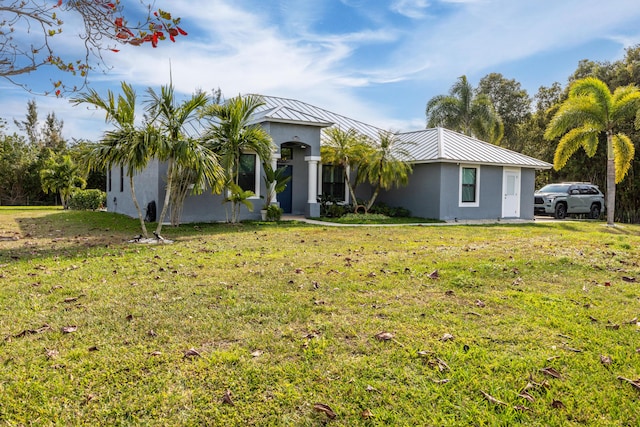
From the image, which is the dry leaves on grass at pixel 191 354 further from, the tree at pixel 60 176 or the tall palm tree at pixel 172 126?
the tree at pixel 60 176

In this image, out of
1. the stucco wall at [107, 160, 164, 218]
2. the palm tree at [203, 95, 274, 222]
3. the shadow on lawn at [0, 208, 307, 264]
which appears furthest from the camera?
the stucco wall at [107, 160, 164, 218]

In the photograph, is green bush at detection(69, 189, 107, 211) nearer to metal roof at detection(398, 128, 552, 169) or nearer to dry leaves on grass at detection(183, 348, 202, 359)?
metal roof at detection(398, 128, 552, 169)

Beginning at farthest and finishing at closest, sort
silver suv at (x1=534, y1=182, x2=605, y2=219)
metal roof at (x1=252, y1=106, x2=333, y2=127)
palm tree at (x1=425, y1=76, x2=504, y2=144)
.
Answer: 1. palm tree at (x1=425, y1=76, x2=504, y2=144)
2. silver suv at (x1=534, y1=182, x2=605, y2=219)
3. metal roof at (x1=252, y1=106, x2=333, y2=127)

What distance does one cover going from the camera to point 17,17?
575cm

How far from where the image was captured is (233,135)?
43.8 feet

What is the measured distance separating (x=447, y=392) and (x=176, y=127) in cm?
907

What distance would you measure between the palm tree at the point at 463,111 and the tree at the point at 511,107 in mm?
7470

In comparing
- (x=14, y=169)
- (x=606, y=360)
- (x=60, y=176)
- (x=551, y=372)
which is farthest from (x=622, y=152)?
(x=14, y=169)

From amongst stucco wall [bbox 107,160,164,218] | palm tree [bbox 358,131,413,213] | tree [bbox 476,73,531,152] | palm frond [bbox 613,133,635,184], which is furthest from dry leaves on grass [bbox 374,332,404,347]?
tree [bbox 476,73,531,152]

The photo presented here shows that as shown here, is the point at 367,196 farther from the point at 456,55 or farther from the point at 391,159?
the point at 456,55

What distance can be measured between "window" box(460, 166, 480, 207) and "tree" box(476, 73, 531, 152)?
72.5 ft

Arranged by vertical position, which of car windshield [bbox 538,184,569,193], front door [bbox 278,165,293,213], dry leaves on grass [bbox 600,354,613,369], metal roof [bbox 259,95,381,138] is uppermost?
metal roof [bbox 259,95,381,138]

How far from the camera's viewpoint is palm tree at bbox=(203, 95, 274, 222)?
1329cm

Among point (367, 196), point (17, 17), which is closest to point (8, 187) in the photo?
point (367, 196)
